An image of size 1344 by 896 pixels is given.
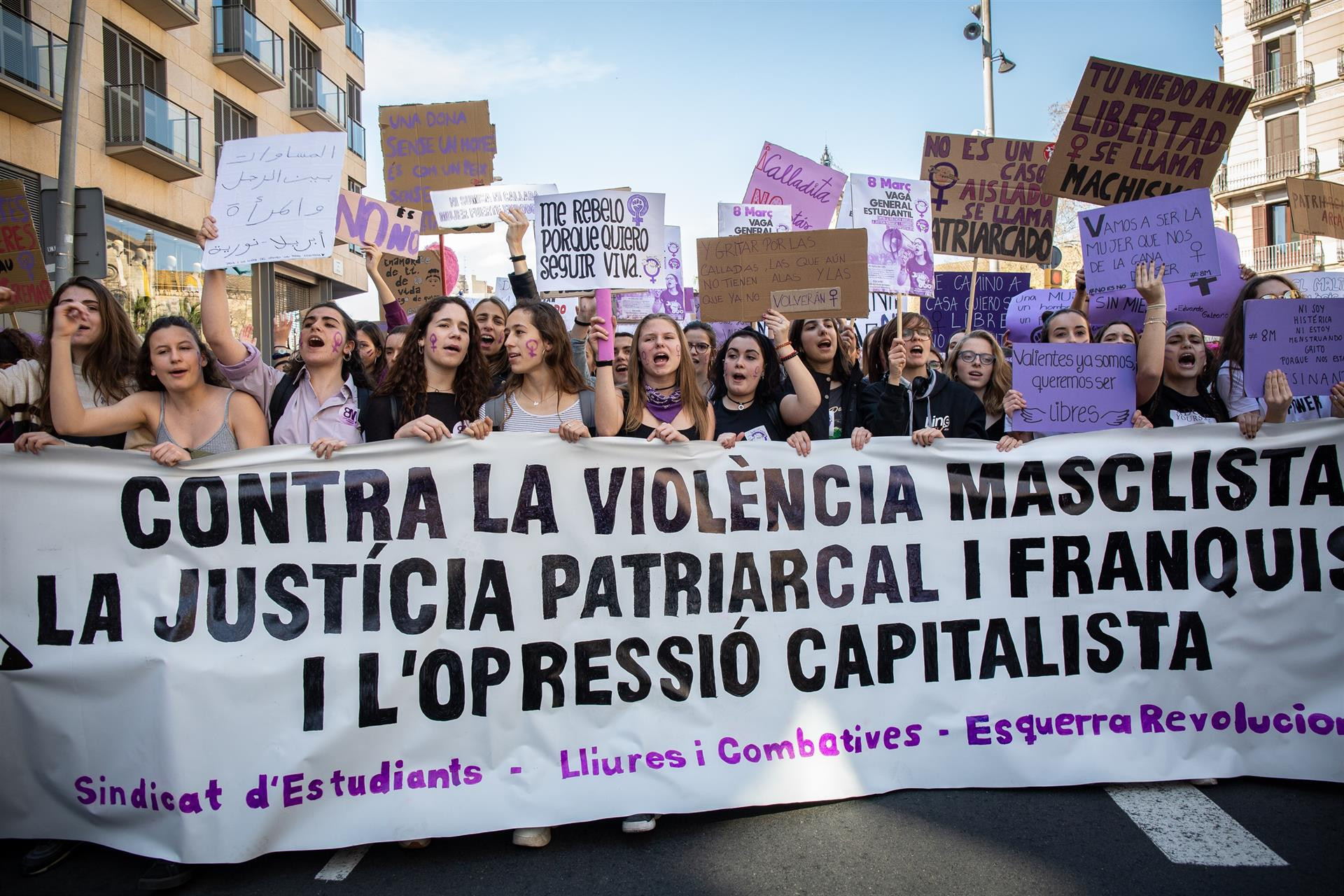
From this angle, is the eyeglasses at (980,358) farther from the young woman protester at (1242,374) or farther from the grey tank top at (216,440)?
the grey tank top at (216,440)

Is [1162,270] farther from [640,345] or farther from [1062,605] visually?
[640,345]

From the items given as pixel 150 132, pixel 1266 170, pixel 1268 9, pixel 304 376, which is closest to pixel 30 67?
pixel 150 132

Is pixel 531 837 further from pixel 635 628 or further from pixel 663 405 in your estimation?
pixel 663 405

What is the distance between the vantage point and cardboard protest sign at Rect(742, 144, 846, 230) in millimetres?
8258

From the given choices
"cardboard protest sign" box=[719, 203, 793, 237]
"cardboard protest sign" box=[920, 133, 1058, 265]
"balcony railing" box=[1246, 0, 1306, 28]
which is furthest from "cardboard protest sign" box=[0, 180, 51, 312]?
"balcony railing" box=[1246, 0, 1306, 28]

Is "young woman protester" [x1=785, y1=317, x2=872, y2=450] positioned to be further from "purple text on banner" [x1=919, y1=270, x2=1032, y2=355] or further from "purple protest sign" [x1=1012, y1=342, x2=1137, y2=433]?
"purple text on banner" [x1=919, y1=270, x2=1032, y2=355]

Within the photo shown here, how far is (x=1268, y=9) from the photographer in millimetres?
35406

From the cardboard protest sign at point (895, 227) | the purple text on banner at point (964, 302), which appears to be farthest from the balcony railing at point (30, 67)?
the purple text on banner at point (964, 302)

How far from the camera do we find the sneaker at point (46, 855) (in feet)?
10.1

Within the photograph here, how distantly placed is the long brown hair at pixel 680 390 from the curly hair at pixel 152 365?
1606 mm

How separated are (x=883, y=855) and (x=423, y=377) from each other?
249 cm

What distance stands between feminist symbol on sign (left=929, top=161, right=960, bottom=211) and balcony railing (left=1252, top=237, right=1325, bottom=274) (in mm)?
32504

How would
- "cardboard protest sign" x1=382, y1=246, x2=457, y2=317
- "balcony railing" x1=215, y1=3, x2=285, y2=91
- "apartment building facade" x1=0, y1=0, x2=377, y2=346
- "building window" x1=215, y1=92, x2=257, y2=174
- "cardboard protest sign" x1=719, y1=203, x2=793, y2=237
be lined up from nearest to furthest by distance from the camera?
"cardboard protest sign" x1=719, y1=203, x2=793, y2=237
"cardboard protest sign" x1=382, y1=246, x2=457, y2=317
"apartment building facade" x1=0, y1=0, x2=377, y2=346
"balcony railing" x1=215, y1=3, x2=285, y2=91
"building window" x1=215, y1=92, x2=257, y2=174

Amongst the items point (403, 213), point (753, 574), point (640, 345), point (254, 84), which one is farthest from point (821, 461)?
point (254, 84)
